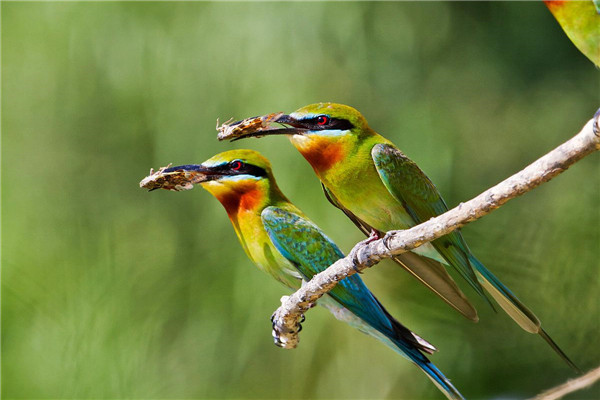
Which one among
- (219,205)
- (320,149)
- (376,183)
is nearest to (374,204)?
(376,183)

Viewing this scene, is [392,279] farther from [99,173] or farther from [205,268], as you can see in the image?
[99,173]

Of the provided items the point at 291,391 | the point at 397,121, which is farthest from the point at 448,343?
the point at 397,121

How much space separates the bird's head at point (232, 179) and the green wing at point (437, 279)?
0.33m

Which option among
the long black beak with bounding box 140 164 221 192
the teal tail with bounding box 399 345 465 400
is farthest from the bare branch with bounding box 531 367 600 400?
the long black beak with bounding box 140 164 221 192

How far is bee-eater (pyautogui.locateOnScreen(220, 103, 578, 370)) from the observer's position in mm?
1100

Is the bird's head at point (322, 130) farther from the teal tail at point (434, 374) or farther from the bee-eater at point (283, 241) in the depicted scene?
the teal tail at point (434, 374)

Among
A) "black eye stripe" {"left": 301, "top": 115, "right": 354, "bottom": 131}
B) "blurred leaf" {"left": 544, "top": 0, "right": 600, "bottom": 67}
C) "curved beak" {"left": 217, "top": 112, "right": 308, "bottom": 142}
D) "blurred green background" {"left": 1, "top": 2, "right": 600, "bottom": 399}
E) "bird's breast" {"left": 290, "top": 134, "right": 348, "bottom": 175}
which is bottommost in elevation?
"blurred green background" {"left": 1, "top": 2, "right": 600, "bottom": 399}

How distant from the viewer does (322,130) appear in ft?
3.75

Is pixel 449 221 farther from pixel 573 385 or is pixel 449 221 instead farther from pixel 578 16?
pixel 578 16

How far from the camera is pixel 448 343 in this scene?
7.12ft

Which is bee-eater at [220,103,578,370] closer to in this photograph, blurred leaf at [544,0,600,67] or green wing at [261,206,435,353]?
green wing at [261,206,435,353]

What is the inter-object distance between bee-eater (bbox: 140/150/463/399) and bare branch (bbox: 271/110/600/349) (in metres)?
0.20

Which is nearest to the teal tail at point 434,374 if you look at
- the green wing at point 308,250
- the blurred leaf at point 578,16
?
the green wing at point 308,250

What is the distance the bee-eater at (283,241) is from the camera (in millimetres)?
1259
